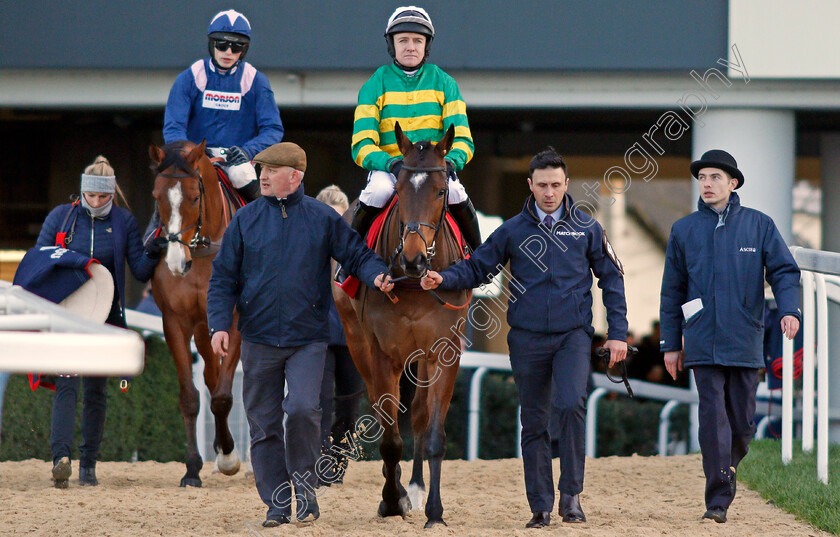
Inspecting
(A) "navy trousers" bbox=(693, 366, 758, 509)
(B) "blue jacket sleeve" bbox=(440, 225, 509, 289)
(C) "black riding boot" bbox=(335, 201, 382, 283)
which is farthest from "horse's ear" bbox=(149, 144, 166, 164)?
(A) "navy trousers" bbox=(693, 366, 758, 509)

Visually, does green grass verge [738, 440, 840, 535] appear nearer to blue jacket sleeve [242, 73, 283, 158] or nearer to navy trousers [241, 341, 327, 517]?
navy trousers [241, 341, 327, 517]

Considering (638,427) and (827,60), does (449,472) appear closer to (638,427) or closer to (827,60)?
(638,427)

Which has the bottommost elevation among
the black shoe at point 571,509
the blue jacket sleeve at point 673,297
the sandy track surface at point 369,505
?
the sandy track surface at point 369,505

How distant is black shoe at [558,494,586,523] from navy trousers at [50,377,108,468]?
8.69ft

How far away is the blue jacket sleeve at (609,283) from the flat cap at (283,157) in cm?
133

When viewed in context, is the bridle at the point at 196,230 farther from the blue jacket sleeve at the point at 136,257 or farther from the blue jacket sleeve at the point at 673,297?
the blue jacket sleeve at the point at 673,297

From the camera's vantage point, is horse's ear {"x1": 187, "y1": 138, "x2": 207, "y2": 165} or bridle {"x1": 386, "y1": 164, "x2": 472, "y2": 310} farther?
horse's ear {"x1": 187, "y1": 138, "x2": 207, "y2": 165}

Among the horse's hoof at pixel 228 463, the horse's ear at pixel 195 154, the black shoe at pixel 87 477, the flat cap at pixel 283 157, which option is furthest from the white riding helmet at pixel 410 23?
the black shoe at pixel 87 477

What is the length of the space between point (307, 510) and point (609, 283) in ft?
5.49

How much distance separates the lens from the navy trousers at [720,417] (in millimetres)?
4812

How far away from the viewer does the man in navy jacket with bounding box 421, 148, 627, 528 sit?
4715 mm

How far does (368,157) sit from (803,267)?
7.39 ft

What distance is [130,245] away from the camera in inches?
245

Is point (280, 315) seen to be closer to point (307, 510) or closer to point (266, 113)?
point (307, 510)
